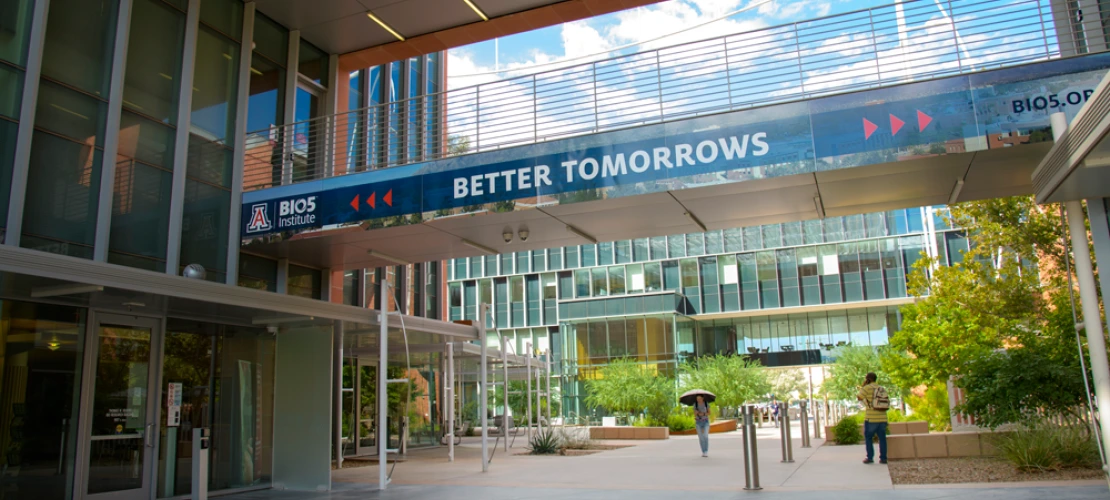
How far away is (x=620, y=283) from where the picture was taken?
51844 millimetres

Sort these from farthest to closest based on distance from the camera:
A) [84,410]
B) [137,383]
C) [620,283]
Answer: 1. [620,283]
2. [137,383]
3. [84,410]

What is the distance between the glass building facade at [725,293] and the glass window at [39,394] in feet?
113

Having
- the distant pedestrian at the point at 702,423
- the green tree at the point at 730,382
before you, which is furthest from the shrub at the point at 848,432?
the green tree at the point at 730,382

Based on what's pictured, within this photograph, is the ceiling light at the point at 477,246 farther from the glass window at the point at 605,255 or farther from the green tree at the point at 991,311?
the glass window at the point at 605,255

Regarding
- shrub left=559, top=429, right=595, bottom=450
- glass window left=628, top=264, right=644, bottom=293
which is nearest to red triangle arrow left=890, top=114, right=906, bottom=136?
shrub left=559, top=429, right=595, bottom=450

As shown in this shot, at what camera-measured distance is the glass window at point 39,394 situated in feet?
31.9

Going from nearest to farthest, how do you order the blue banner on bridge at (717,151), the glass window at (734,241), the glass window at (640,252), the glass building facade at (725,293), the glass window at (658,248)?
the blue banner on bridge at (717,151) → the glass building facade at (725,293) → the glass window at (734,241) → the glass window at (640,252) → the glass window at (658,248)

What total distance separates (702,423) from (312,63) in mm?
11902

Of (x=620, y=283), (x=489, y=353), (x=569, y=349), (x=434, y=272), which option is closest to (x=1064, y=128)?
(x=489, y=353)

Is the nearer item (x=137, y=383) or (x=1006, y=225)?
(x=137, y=383)

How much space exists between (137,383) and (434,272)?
14750mm

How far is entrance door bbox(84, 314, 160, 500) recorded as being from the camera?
10.6m

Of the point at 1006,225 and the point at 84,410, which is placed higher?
the point at 1006,225

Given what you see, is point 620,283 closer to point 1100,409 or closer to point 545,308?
point 545,308
